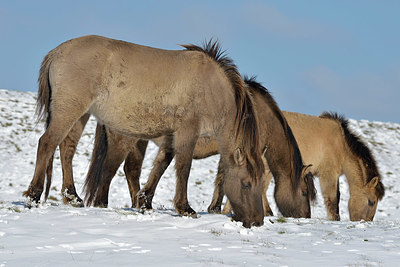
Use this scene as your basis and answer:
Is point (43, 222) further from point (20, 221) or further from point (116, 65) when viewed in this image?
point (116, 65)

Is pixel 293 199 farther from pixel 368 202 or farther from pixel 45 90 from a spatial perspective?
pixel 45 90

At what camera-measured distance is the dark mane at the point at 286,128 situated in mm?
8844

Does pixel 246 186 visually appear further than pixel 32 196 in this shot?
Yes

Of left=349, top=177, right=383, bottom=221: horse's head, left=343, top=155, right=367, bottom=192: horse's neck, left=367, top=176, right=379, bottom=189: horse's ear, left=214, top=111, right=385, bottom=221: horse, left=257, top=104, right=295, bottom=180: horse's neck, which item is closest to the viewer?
left=257, top=104, right=295, bottom=180: horse's neck

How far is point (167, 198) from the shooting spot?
50.5 ft

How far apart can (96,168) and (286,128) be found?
3.61 m

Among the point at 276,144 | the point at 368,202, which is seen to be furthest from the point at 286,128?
the point at 368,202

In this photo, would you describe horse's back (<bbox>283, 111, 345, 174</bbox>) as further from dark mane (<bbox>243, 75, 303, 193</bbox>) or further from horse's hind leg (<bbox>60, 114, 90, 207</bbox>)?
horse's hind leg (<bbox>60, 114, 90, 207</bbox>)

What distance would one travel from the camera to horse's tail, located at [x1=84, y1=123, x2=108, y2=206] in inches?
335

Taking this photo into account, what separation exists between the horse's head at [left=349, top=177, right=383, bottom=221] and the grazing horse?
511cm

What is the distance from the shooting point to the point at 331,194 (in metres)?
11.2

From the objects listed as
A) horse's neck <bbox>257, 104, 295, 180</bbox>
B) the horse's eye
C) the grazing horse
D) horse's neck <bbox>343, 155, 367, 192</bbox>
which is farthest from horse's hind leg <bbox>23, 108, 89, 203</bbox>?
horse's neck <bbox>343, 155, 367, 192</bbox>

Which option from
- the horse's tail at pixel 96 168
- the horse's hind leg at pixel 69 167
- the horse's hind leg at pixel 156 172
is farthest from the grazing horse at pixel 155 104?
the horse's tail at pixel 96 168

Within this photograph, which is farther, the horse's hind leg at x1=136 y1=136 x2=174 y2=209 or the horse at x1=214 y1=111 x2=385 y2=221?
the horse at x1=214 y1=111 x2=385 y2=221
